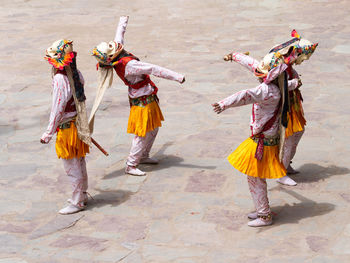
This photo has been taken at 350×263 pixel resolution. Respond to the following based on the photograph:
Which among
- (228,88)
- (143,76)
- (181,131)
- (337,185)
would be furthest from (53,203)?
(228,88)

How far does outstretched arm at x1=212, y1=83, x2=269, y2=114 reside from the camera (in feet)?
19.1

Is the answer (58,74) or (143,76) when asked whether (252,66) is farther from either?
(58,74)

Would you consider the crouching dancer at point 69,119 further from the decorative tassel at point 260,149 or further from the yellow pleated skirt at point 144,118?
the decorative tassel at point 260,149

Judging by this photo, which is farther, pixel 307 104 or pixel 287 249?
pixel 307 104

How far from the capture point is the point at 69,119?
270 inches

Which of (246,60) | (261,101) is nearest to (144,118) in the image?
(246,60)

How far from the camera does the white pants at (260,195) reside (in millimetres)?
6410

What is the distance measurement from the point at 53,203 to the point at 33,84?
13.7ft

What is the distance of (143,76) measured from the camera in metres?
7.54

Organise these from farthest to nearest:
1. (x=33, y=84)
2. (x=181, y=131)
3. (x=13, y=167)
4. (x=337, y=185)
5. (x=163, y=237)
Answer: (x=33, y=84), (x=181, y=131), (x=13, y=167), (x=337, y=185), (x=163, y=237)

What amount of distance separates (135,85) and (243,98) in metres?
1.92

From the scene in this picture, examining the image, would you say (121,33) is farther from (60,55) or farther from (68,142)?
(68,142)

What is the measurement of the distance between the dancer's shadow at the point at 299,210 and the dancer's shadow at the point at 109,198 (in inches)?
61.6

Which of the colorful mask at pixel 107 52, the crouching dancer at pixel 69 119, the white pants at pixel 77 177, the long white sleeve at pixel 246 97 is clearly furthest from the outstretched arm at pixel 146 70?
the long white sleeve at pixel 246 97
